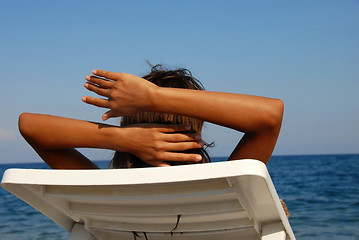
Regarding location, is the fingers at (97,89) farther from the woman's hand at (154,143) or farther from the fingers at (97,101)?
the woman's hand at (154,143)

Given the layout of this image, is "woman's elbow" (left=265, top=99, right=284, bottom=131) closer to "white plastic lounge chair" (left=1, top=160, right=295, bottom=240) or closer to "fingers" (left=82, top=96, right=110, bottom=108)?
"white plastic lounge chair" (left=1, top=160, right=295, bottom=240)

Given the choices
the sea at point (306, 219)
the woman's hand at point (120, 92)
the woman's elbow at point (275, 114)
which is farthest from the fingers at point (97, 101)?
the sea at point (306, 219)

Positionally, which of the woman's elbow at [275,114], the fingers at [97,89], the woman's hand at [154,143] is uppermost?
the fingers at [97,89]

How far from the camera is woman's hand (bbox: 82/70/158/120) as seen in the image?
1246mm

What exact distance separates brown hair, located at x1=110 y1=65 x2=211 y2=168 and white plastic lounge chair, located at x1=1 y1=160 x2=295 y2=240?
270 mm

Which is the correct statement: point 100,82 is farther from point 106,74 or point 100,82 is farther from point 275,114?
point 275,114

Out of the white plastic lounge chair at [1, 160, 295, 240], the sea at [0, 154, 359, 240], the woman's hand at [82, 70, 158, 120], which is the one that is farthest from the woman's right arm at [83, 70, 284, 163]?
the sea at [0, 154, 359, 240]

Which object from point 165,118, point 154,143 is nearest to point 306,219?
point 165,118

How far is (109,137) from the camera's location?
1.33 m

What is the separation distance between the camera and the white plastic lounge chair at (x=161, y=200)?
0.96 meters

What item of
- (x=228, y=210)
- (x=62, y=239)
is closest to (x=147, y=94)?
(x=228, y=210)

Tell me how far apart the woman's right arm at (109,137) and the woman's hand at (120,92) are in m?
0.06

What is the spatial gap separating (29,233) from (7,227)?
0.94 metres

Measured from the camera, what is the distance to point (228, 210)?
1.19m
